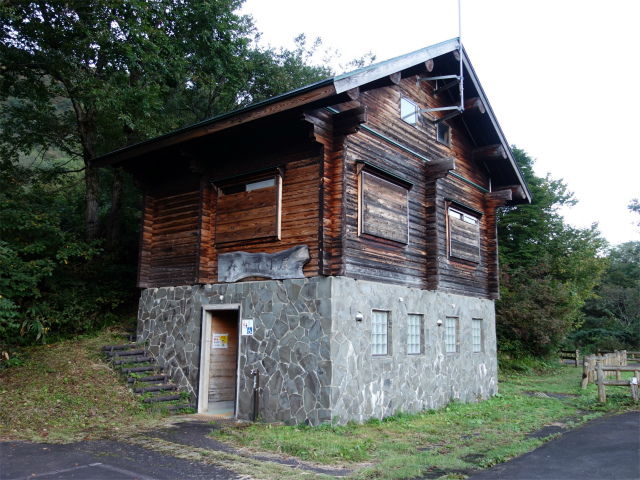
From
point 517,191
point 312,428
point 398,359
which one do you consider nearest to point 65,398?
point 312,428

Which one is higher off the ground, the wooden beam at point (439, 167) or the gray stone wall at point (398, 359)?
the wooden beam at point (439, 167)

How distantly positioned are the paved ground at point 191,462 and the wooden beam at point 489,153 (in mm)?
9585

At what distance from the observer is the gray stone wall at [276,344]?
35.7ft

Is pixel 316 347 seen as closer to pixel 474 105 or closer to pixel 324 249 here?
pixel 324 249

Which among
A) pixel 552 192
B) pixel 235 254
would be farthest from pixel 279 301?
pixel 552 192

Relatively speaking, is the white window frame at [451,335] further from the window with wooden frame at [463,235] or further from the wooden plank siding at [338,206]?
the window with wooden frame at [463,235]

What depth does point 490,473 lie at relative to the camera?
7648 millimetres

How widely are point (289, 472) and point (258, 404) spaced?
4.06 meters

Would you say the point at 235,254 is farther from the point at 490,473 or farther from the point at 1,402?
the point at 490,473

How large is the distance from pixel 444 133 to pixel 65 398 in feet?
41.9

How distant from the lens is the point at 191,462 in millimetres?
8148

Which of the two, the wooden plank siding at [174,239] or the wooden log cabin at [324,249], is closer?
the wooden log cabin at [324,249]

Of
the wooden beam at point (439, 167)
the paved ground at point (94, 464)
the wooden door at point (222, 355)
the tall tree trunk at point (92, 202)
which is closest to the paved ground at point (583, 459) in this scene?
the paved ground at point (94, 464)

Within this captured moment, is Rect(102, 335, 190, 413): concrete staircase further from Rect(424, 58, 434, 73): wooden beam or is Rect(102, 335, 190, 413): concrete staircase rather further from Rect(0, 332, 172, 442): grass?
Rect(424, 58, 434, 73): wooden beam
